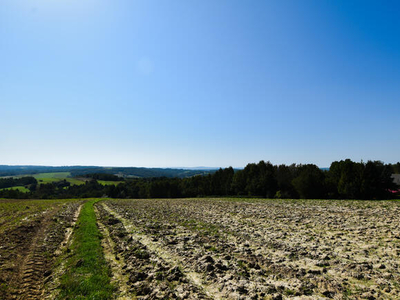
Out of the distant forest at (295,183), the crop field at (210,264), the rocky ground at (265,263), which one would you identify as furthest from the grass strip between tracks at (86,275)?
the distant forest at (295,183)

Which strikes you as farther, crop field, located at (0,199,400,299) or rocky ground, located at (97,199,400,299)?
crop field, located at (0,199,400,299)

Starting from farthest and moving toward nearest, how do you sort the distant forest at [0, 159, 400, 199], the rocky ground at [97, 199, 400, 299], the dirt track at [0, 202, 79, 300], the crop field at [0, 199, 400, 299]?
the distant forest at [0, 159, 400, 199] → the dirt track at [0, 202, 79, 300] → the crop field at [0, 199, 400, 299] → the rocky ground at [97, 199, 400, 299]

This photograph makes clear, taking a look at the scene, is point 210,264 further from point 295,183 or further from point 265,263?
point 295,183

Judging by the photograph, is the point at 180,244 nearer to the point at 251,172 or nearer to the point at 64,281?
the point at 64,281

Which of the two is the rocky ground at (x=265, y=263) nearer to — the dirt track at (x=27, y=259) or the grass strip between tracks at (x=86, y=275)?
the grass strip between tracks at (x=86, y=275)

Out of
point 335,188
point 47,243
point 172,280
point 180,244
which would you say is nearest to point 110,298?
point 172,280

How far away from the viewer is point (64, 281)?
9469 millimetres

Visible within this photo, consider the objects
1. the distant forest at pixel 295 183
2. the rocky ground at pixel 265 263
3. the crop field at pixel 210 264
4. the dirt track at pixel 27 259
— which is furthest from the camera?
the distant forest at pixel 295 183

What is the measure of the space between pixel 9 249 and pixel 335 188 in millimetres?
69986

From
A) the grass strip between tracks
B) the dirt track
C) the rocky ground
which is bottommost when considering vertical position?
the dirt track

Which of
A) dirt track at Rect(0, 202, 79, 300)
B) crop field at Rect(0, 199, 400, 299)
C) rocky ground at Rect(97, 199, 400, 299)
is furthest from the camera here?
dirt track at Rect(0, 202, 79, 300)

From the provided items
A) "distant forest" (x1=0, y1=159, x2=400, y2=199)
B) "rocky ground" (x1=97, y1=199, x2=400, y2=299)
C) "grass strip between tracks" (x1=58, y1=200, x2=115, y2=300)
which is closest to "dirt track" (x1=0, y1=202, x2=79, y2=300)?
"grass strip between tracks" (x1=58, y1=200, x2=115, y2=300)

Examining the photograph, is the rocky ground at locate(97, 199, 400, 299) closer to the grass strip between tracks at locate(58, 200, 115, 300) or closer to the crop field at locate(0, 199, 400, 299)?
the crop field at locate(0, 199, 400, 299)

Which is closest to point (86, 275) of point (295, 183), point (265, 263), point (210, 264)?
point (210, 264)
